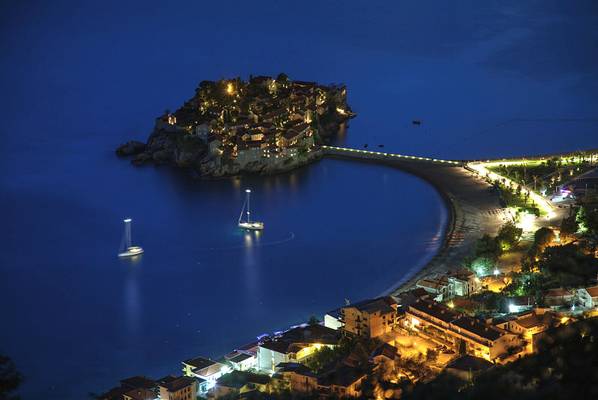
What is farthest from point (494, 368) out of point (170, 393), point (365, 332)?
point (170, 393)

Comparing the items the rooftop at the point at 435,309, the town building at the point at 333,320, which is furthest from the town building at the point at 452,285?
the town building at the point at 333,320

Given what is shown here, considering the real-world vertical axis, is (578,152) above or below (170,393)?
above

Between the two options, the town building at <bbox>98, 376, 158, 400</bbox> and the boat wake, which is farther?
the boat wake

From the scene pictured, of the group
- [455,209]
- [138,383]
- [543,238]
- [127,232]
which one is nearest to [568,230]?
[543,238]

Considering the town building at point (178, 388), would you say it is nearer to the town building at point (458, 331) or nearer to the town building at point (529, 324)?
the town building at point (458, 331)

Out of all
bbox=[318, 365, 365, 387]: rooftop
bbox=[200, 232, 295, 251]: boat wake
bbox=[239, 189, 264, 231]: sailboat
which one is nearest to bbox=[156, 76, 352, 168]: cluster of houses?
bbox=[239, 189, 264, 231]: sailboat

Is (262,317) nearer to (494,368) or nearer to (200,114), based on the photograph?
(494,368)

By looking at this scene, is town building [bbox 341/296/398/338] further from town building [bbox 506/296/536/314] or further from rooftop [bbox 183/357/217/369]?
rooftop [bbox 183/357/217/369]
